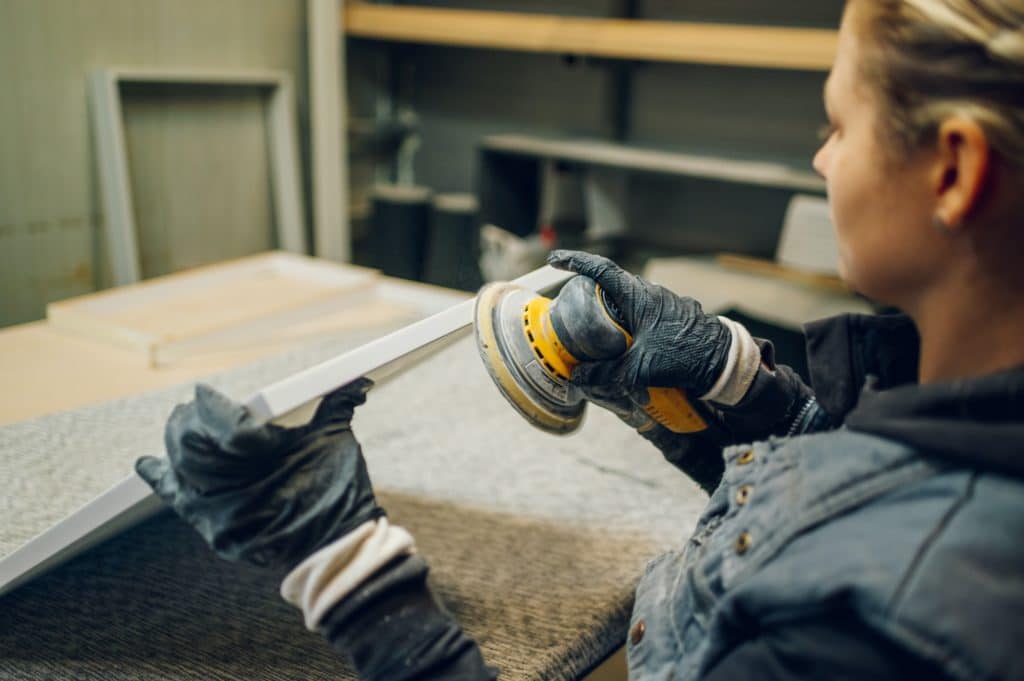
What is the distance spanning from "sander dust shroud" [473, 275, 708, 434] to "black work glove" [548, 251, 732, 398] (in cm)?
1

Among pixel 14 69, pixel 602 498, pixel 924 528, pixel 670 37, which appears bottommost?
pixel 602 498

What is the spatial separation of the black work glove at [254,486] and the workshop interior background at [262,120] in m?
1.58

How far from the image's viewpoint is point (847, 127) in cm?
52

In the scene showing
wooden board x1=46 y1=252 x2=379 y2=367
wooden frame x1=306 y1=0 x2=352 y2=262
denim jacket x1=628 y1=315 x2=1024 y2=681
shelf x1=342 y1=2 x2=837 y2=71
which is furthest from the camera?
wooden frame x1=306 y1=0 x2=352 y2=262

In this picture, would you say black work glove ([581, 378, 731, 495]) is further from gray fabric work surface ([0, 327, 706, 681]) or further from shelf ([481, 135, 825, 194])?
shelf ([481, 135, 825, 194])

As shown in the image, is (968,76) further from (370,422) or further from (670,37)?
(670,37)

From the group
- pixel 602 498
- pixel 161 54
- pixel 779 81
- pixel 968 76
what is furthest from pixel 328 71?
pixel 968 76

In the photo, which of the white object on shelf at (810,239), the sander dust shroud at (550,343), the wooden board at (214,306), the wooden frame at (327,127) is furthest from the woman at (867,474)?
the wooden frame at (327,127)

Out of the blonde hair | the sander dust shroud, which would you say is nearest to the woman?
the blonde hair

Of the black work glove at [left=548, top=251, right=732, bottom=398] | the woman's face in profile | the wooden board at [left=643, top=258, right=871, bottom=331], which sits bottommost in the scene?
the wooden board at [left=643, top=258, right=871, bottom=331]

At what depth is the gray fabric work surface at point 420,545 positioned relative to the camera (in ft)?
2.41

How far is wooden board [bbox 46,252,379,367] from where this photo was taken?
1.37m

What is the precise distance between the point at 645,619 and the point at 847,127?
40 cm

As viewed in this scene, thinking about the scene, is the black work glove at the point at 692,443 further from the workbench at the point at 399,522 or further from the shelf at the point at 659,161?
the shelf at the point at 659,161
